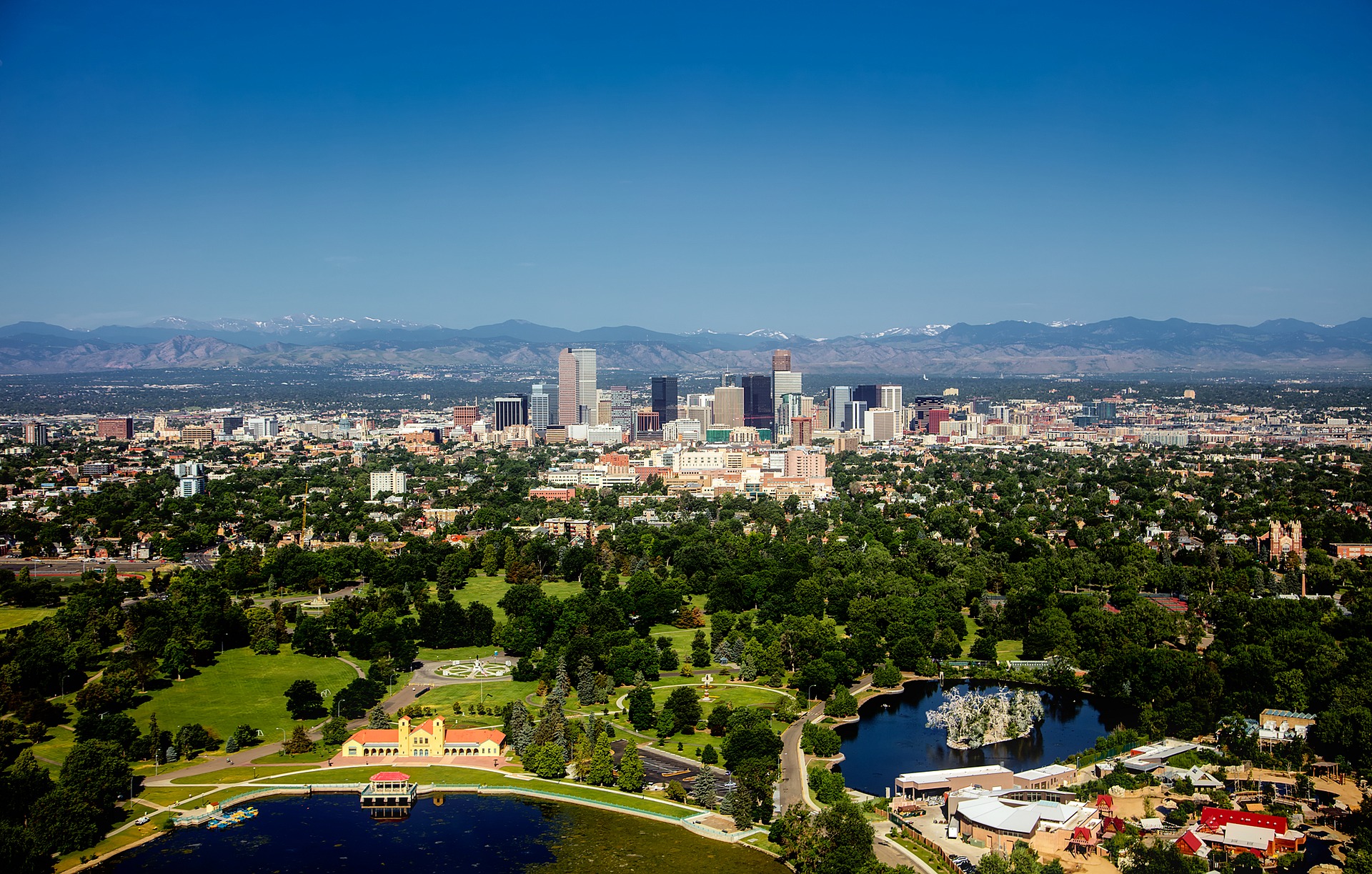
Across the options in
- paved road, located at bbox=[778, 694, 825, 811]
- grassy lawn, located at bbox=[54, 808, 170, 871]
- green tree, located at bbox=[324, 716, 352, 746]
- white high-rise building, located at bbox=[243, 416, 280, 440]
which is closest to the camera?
grassy lawn, located at bbox=[54, 808, 170, 871]

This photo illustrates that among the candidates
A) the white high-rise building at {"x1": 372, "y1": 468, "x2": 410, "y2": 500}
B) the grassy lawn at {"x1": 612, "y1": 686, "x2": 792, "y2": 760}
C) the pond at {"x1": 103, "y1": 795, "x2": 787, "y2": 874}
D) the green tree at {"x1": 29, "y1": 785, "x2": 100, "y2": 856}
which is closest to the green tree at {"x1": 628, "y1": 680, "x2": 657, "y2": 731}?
the grassy lawn at {"x1": 612, "y1": 686, "x2": 792, "y2": 760}

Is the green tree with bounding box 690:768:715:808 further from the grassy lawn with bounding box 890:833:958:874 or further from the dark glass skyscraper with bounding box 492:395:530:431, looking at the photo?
the dark glass skyscraper with bounding box 492:395:530:431

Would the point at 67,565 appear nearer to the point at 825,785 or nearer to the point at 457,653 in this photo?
the point at 457,653

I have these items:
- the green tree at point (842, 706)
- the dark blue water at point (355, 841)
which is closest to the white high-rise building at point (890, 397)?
the green tree at point (842, 706)

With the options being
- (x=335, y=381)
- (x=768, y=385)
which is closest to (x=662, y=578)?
(x=768, y=385)

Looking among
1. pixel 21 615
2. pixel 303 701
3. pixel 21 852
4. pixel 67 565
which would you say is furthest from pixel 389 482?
pixel 21 852

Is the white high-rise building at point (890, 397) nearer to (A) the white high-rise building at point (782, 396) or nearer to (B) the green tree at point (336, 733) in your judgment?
(A) the white high-rise building at point (782, 396)
